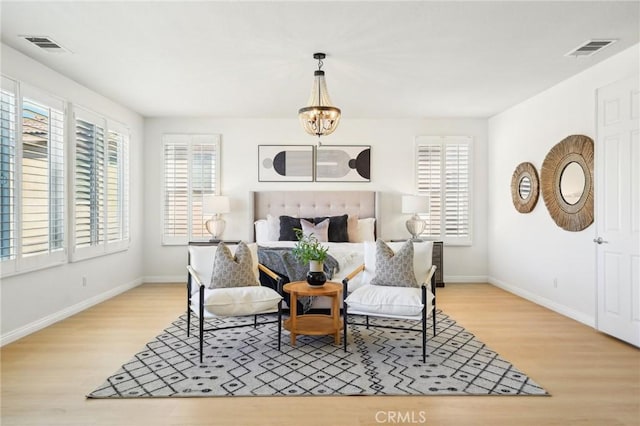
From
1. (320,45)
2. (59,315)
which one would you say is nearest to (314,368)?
(320,45)

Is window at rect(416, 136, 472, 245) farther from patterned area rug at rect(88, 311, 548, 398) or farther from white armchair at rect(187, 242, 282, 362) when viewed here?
white armchair at rect(187, 242, 282, 362)

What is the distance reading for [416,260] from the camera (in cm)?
402

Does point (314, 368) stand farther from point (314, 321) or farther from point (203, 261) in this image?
point (203, 261)

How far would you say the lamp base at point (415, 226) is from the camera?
6.69 meters

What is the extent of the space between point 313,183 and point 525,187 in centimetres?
322

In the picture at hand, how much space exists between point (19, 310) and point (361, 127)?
17.3 ft

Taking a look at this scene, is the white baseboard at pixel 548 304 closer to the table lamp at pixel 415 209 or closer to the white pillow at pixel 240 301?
the table lamp at pixel 415 209

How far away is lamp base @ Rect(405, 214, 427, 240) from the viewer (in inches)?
263

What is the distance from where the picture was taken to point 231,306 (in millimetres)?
3518

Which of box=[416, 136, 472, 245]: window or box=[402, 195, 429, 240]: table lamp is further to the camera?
box=[416, 136, 472, 245]: window

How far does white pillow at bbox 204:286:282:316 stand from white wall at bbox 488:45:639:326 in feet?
11.4

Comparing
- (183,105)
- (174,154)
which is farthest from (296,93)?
(174,154)

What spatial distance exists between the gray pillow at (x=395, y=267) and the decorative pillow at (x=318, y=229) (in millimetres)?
2130

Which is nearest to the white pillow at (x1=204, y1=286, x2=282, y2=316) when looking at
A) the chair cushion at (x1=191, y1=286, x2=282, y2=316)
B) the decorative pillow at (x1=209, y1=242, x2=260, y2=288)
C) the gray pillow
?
the chair cushion at (x1=191, y1=286, x2=282, y2=316)
